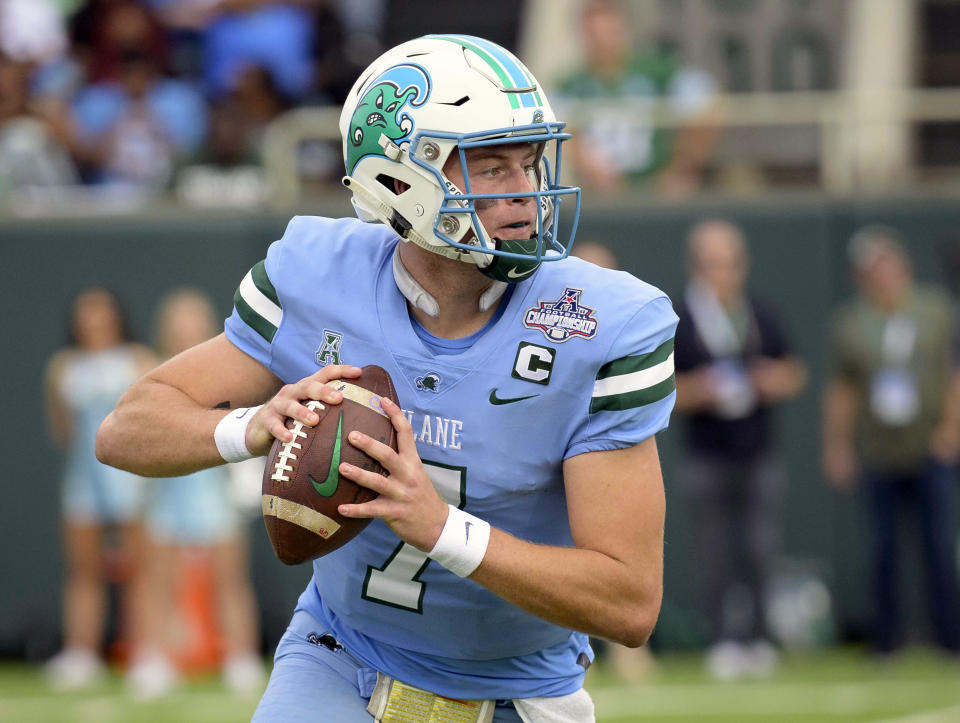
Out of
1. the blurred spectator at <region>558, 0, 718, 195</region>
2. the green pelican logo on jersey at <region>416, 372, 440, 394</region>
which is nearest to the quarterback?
the green pelican logo on jersey at <region>416, 372, 440, 394</region>

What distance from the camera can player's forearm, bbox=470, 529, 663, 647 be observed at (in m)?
2.75

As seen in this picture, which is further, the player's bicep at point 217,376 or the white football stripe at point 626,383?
the player's bicep at point 217,376

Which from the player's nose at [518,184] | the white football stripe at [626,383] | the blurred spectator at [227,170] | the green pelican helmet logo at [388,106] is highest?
the green pelican helmet logo at [388,106]

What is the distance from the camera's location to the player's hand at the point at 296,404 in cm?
279

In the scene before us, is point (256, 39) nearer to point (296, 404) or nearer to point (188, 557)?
point (188, 557)

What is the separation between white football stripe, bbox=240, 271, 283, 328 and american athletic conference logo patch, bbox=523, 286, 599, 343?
53 centimetres

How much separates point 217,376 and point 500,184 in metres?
0.72

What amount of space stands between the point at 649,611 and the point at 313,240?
3.45 feet

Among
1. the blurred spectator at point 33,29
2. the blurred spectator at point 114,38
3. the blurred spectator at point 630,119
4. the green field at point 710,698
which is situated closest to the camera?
the green field at point 710,698

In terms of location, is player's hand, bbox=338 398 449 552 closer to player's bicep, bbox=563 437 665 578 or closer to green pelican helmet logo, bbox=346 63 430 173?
player's bicep, bbox=563 437 665 578

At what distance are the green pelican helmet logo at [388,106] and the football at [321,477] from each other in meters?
0.54

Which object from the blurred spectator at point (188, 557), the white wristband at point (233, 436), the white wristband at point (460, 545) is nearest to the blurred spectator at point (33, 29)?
the blurred spectator at point (188, 557)

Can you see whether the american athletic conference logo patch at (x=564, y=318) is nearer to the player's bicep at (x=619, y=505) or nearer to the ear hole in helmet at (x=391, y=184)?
the player's bicep at (x=619, y=505)

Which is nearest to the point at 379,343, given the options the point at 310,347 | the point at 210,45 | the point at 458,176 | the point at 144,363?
the point at 310,347
